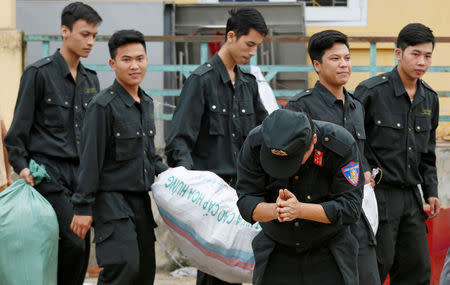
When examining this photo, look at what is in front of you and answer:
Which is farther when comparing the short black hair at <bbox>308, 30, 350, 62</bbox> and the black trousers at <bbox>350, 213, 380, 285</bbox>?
the short black hair at <bbox>308, 30, 350, 62</bbox>

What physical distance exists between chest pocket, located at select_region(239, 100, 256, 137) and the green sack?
135 centimetres

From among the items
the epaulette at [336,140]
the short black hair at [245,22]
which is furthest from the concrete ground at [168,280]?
the epaulette at [336,140]

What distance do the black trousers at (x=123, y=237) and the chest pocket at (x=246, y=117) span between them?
2.62 ft

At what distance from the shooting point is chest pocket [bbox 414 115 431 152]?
19.2 ft

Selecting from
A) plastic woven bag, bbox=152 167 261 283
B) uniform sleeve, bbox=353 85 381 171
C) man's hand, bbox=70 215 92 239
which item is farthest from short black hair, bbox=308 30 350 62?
man's hand, bbox=70 215 92 239

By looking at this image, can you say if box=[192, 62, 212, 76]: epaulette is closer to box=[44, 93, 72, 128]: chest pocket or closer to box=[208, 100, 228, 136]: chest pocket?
box=[208, 100, 228, 136]: chest pocket

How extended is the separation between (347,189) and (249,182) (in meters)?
0.47

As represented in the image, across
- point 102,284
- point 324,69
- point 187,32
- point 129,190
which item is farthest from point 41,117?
point 187,32

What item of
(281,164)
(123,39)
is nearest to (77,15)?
(123,39)

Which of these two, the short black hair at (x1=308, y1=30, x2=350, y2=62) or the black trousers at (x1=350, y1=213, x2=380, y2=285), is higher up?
the short black hair at (x1=308, y1=30, x2=350, y2=62)

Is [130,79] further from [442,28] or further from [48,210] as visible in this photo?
[442,28]

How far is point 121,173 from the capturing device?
527 cm

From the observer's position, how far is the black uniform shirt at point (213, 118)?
5516 mm

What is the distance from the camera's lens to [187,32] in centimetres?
1077
